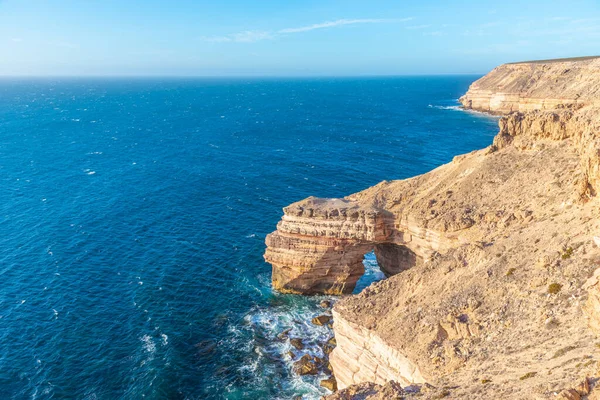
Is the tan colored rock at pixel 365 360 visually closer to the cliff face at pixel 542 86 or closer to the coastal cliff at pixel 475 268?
the coastal cliff at pixel 475 268

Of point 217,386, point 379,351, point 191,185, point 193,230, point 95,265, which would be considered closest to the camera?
point 379,351

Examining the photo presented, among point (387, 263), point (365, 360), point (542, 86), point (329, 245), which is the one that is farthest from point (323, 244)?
point (542, 86)

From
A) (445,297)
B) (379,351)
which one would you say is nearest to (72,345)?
(379,351)

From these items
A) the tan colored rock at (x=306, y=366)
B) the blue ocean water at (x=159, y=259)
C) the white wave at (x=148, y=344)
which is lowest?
the tan colored rock at (x=306, y=366)

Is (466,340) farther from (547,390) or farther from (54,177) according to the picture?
(54,177)

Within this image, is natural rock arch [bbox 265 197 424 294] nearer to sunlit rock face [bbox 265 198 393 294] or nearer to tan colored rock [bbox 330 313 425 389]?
sunlit rock face [bbox 265 198 393 294]

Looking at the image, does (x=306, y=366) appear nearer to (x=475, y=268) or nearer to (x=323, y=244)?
(x=323, y=244)

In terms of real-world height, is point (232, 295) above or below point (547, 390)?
below

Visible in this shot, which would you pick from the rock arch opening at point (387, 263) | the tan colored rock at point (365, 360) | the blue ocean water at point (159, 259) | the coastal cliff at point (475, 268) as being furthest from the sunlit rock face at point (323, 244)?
the tan colored rock at point (365, 360)
